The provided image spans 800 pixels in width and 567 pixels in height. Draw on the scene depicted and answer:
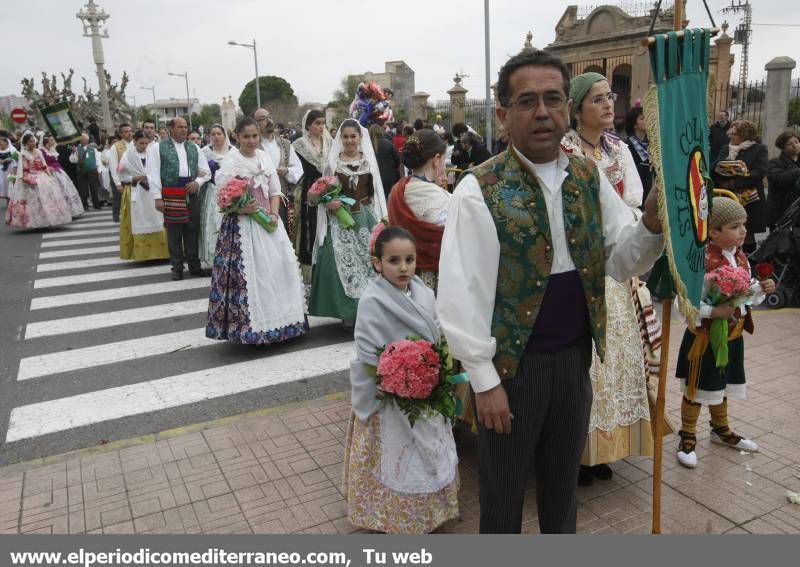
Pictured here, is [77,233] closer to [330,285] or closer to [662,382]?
[330,285]

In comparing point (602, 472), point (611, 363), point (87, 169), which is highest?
point (87, 169)

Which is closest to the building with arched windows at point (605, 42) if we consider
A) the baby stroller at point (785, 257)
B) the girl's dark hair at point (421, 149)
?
the baby stroller at point (785, 257)

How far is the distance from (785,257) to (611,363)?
491 cm

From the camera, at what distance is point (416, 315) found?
10.6 ft

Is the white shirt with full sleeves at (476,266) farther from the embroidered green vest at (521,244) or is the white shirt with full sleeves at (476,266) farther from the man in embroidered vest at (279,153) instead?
the man in embroidered vest at (279,153)

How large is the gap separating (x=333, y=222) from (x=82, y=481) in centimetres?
331

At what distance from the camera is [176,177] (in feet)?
29.1

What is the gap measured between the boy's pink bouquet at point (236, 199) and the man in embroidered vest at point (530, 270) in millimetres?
3919

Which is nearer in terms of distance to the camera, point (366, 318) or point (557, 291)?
point (557, 291)

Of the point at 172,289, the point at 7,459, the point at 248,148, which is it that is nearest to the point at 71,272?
the point at 172,289

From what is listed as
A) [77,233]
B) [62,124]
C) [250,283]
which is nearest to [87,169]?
[62,124]

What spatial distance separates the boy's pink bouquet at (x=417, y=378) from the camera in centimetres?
293

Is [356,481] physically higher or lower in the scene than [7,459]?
higher

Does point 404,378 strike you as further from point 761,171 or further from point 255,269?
point 761,171
